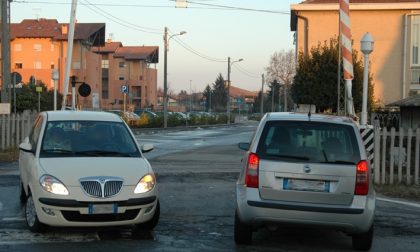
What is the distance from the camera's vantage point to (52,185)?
22.2 feet

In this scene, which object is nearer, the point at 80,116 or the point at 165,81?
the point at 80,116

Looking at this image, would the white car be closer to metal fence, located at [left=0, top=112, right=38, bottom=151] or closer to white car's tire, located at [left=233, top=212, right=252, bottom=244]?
white car's tire, located at [left=233, top=212, right=252, bottom=244]

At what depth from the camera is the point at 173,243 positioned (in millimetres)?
6898

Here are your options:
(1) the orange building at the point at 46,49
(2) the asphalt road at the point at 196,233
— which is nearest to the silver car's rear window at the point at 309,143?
(2) the asphalt road at the point at 196,233

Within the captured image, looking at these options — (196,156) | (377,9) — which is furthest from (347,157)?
(377,9)

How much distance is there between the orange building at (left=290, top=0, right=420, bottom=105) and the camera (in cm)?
3219

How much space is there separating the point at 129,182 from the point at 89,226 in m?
0.71

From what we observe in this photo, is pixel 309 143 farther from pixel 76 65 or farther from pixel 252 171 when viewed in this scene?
pixel 76 65

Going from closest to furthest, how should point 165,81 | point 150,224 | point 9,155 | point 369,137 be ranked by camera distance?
point 150,224 < point 369,137 < point 9,155 < point 165,81

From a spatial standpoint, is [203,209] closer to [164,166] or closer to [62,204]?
[62,204]

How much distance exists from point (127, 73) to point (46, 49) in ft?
Answer: 79.9

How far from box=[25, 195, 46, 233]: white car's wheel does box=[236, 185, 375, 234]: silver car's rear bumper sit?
2.62 metres

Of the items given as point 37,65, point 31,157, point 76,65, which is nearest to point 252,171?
point 31,157

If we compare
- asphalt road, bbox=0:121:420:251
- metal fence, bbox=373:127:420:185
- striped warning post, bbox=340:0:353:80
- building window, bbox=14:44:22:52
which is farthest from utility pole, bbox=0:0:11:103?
building window, bbox=14:44:22:52
